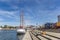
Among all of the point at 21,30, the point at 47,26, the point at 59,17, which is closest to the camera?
the point at 21,30

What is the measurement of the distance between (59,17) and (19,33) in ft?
134

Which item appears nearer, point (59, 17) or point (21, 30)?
point (21, 30)

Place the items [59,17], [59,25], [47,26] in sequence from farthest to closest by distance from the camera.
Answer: [47,26] → [59,17] → [59,25]

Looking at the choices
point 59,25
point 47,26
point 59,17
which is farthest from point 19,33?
point 47,26

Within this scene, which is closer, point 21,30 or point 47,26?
point 21,30

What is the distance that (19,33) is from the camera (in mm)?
69875

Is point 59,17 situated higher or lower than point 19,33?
higher

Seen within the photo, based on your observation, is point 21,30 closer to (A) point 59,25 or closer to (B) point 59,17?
(A) point 59,25

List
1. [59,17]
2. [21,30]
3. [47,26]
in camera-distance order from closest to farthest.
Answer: [21,30]
[59,17]
[47,26]

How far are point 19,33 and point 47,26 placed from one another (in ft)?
280

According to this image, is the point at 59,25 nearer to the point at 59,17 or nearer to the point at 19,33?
the point at 59,17

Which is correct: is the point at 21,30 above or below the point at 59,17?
below

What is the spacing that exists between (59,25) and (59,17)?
1544cm

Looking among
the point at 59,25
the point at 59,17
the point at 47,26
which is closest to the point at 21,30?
the point at 59,25
